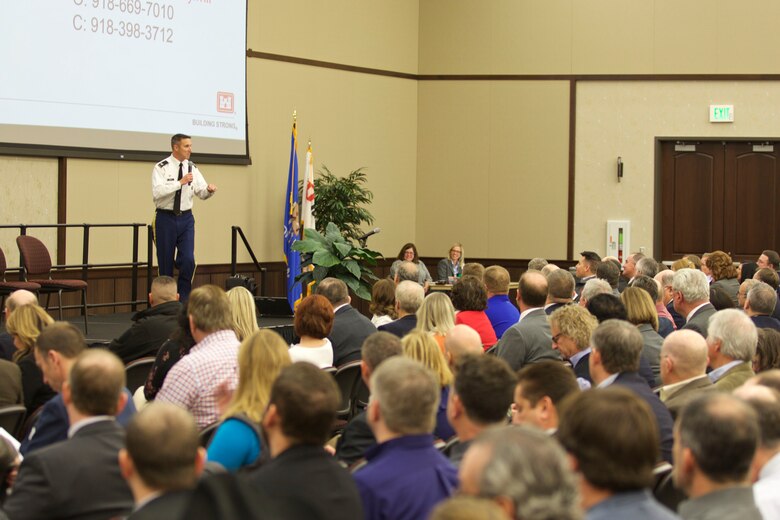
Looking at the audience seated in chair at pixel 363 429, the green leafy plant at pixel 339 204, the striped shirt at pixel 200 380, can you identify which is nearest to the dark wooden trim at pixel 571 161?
the green leafy plant at pixel 339 204

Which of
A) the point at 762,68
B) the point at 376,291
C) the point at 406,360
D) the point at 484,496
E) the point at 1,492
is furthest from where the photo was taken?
the point at 762,68

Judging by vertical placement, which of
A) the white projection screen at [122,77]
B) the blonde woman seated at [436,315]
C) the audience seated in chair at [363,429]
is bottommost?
the audience seated in chair at [363,429]

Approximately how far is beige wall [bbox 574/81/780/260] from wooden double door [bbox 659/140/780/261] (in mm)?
208

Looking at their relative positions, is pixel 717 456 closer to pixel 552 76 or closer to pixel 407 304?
pixel 407 304

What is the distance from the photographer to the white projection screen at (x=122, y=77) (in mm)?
8930

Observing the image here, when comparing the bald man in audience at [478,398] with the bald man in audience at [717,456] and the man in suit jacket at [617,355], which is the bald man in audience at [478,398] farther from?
the man in suit jacket at [617,355]

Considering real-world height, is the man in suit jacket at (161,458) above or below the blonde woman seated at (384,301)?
below

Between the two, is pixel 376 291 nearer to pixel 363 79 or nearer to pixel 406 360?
pixel 406 360

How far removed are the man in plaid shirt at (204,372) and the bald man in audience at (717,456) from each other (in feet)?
6.60

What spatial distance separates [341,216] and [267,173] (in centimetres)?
102

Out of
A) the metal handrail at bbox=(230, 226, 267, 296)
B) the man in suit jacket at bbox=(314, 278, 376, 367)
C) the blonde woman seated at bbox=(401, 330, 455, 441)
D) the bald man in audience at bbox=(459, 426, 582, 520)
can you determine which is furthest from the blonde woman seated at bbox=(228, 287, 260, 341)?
the metal handrail at bbox=(230, 226, 267, 296)

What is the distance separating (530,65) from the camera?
13445mm

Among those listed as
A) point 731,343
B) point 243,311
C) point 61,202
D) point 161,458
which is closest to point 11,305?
point 243,311

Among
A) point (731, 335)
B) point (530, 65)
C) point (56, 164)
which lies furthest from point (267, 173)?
point (731, 335)
